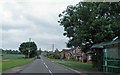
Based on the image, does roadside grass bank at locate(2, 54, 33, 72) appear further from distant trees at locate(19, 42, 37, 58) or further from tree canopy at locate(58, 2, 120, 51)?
distant trees at locate(19, 42, 37, 58)

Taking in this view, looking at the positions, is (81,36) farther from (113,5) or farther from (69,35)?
(69,35)

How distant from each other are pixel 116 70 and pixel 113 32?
12.1ft

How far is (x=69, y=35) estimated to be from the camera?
3975cm

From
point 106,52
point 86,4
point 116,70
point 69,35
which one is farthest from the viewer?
point 69,35

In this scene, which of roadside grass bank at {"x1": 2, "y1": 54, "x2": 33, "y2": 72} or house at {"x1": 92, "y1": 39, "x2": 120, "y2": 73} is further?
roadside grass bank at {"x1": 2, "y1": 54, "x2": 33, "y2": 72}

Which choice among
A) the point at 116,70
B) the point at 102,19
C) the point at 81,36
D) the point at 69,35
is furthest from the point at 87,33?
the point at 69,35

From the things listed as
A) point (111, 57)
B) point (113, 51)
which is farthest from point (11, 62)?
point (113, 51)

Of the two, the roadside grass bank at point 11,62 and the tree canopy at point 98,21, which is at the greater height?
the tree canopy at point 98,21

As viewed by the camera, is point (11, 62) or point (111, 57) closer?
point (111, 57)

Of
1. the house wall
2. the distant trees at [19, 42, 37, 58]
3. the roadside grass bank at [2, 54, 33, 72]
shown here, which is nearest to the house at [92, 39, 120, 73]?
the house wall

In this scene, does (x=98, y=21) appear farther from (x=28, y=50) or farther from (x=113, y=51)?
(x=28, y=50)

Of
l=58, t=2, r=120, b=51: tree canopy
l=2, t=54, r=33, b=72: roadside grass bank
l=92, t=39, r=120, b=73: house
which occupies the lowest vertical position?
l=2, t=54, r=33, b=72: roadside grass bank

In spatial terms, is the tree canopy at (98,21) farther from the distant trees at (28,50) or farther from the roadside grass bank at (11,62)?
the distant trees at (28,50)

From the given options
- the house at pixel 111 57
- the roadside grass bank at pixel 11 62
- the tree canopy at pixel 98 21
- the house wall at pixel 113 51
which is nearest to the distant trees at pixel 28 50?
the roadside grass bank at pixel 11 62
